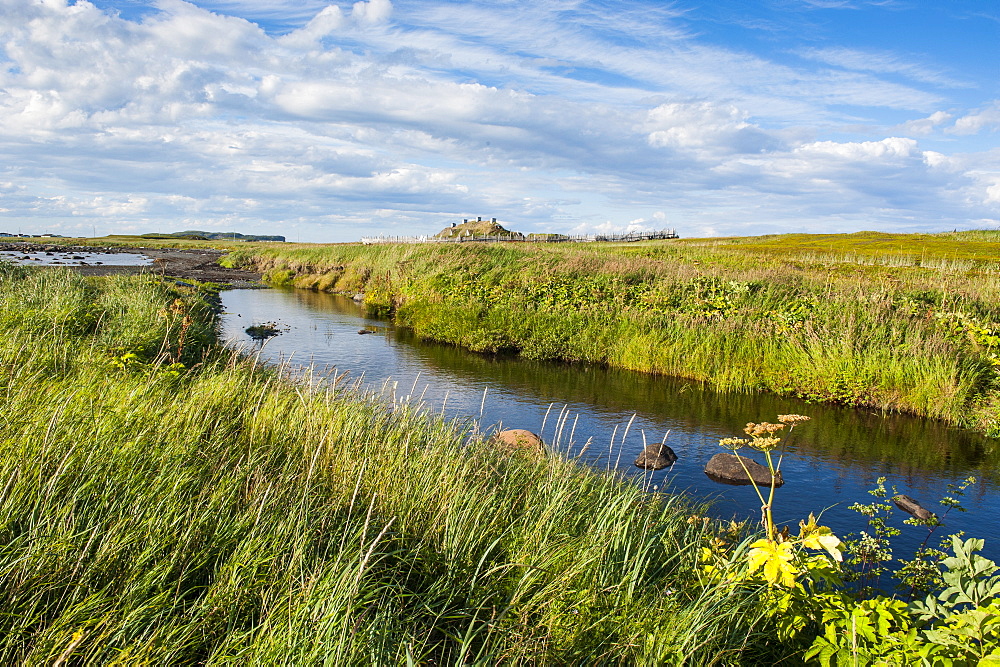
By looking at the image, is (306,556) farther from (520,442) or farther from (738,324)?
(738,324)

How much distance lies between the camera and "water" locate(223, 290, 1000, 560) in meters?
8.31

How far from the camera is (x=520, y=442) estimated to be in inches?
306

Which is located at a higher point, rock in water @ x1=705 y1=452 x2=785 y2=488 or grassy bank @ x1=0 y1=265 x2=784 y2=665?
grassy bank @ x1=0 y1=265 x2=784 y2=665

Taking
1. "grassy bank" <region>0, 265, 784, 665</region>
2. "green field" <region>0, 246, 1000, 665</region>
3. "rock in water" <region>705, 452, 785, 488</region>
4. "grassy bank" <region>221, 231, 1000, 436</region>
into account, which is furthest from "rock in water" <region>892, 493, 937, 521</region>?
"grassy bank" <region>221, 231, 1000, 436</region>

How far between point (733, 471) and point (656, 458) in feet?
3.57

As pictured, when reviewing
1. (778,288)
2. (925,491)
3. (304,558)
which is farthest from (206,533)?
(778,288)

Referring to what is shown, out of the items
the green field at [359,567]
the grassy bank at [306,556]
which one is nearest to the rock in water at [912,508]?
the green field at [359,567]

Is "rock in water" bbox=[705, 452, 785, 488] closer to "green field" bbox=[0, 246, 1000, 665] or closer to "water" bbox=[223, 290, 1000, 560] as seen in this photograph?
"water" bbox=[223, 290, 1000, 560]

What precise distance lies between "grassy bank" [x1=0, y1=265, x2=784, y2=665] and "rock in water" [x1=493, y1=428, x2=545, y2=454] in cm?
132

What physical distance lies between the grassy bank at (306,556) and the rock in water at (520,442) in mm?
1322

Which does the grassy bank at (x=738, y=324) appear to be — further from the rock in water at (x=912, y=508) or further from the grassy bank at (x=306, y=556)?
the grassy bank at (x=306, y=556)

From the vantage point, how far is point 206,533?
373cm

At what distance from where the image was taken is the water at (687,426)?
8.31m

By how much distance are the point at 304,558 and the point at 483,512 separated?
4.96ft
